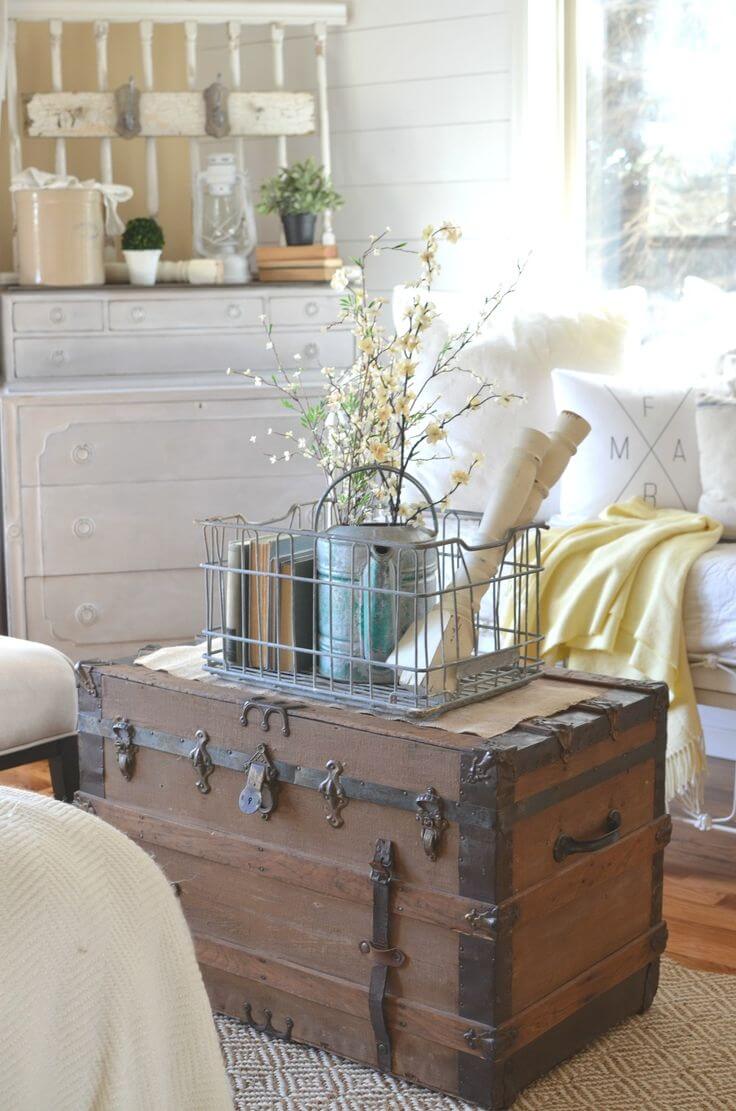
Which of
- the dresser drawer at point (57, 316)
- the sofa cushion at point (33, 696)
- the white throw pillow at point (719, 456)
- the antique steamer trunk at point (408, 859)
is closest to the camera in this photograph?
the antique steamer trunk at point (408, 859)

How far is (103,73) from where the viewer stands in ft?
12.2

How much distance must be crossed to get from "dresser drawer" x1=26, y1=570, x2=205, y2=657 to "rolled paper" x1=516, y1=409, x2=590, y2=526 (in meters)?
1.73

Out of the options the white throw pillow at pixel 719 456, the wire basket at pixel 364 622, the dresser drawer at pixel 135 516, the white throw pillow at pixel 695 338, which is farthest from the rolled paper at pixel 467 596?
the dresser drawer at pixel 135 516

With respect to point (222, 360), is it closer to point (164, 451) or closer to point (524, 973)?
point (164, 451)

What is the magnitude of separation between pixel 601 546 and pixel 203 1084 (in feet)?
5.57

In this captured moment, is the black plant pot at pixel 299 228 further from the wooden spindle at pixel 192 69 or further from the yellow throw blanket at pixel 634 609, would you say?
the yellow throw blanket at pixel 634 609

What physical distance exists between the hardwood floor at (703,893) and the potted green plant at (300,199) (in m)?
1.68

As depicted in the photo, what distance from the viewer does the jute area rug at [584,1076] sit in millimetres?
1704

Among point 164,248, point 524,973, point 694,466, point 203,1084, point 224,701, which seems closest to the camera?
point 203,1084

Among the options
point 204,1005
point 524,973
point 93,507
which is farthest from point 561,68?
point 204,1005

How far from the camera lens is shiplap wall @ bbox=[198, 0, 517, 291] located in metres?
3.69

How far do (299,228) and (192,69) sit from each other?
55cm

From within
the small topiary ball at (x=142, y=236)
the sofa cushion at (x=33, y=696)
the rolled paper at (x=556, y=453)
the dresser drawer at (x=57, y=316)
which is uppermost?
the small topiary ball at (x=142, y=236)

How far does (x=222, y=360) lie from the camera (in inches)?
148
